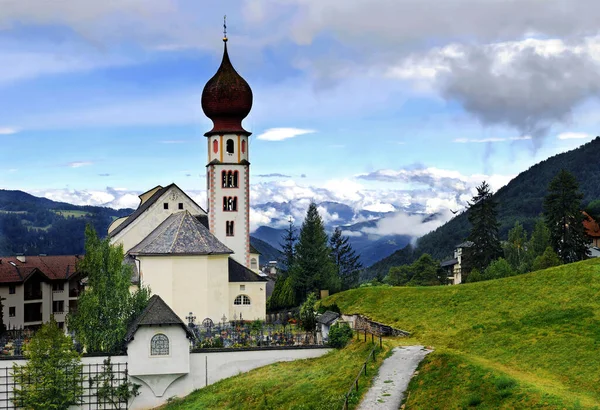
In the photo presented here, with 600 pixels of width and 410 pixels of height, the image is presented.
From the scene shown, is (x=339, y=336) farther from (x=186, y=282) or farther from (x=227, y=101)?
(x=227, y=101)

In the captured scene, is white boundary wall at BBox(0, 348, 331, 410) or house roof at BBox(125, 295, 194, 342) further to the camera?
white boundary wall at BBox(0, 348, 331, 410)

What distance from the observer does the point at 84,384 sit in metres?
41.9

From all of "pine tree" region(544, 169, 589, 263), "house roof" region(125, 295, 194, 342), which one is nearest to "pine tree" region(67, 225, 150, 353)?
"house roof" region(125, 295, 194, 342)

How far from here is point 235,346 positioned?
4531cm

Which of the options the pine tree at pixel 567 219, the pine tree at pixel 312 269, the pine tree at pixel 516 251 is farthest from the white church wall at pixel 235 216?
the pine tree at pixel 567 219

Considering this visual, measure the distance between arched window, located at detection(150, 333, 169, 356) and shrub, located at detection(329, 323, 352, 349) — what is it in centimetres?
821

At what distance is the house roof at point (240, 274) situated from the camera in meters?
61.2

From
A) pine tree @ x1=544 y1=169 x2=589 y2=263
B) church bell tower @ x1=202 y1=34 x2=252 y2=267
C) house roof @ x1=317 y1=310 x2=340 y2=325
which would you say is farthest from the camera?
pine tree @ x1=544 y1=169 x2=589 y2=263

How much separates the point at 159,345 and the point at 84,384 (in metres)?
3.99

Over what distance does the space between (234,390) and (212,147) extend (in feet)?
96.4

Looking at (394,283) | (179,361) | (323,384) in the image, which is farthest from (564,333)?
(394,283)

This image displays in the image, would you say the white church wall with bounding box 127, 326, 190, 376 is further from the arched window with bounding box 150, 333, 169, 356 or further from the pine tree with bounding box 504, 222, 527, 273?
the pine tree with bounding box 504, 222, 527, 273

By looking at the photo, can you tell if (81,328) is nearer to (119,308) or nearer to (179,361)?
(119,308)

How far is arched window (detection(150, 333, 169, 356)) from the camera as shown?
140 feet
